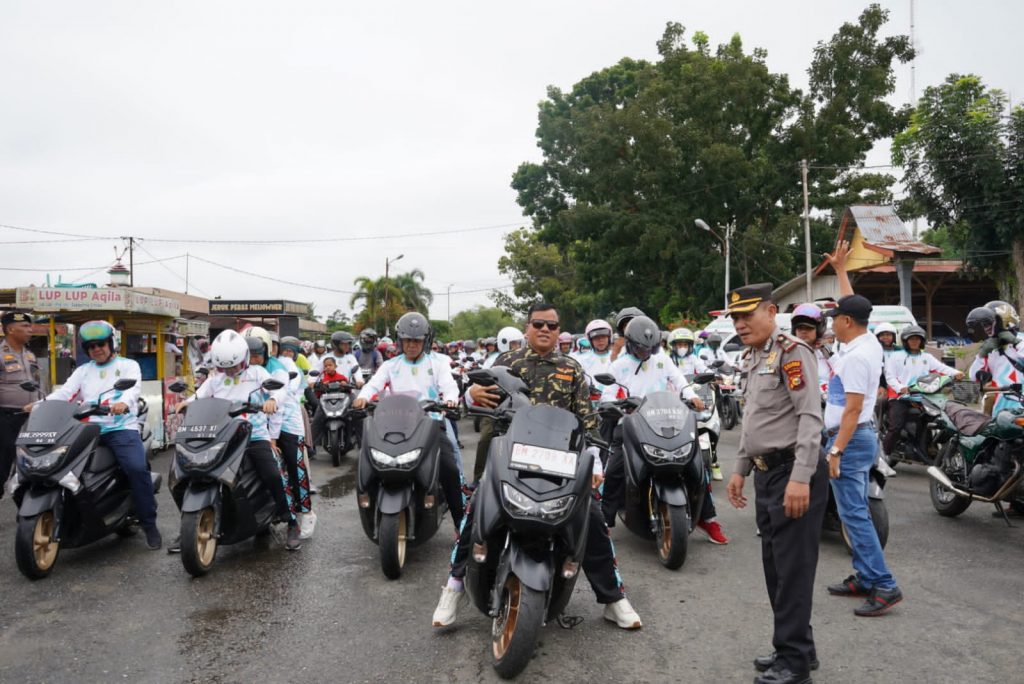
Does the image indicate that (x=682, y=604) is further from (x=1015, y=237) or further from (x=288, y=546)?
(x=1015, y=237)

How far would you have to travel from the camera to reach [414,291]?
186 feet

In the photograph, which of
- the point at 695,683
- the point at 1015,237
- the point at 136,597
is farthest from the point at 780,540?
the point at 1015,237

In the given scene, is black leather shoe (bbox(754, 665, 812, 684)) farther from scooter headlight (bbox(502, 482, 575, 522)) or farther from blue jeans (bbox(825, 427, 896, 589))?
blue jeans (bbox(825, 427, 896, 589))

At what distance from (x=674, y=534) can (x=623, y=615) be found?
1171 mm

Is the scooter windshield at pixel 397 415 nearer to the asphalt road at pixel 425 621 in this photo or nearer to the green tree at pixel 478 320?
the asphalt road at pixel 425 621

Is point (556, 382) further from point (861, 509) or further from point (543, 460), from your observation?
point (861, 509)

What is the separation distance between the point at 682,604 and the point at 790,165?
108ft

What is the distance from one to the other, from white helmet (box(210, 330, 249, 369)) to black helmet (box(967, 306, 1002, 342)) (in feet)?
19.5

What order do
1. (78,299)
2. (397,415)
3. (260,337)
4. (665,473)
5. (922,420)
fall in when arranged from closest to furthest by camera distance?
(397,415) < (665,473) < (260,337) < (922,420) < (78,299)

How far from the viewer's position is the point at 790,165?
34.0 m

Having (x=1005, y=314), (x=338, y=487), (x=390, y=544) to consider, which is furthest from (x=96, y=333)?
(x=1005, y=314)

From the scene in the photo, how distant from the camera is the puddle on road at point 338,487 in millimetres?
8117

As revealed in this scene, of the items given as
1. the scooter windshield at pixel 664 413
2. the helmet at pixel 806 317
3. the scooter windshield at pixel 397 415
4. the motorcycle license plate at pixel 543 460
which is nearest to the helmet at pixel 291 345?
the scooter windshield at pixel 397 415

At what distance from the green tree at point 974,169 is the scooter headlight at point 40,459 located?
22.8 metres
